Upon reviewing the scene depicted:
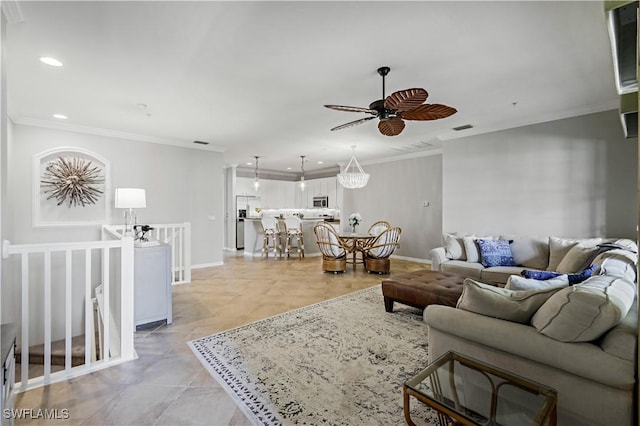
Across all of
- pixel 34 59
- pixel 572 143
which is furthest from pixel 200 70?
pixel 572 143

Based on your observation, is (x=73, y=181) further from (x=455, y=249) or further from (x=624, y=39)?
(x=624, y=39)

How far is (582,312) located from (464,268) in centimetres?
284

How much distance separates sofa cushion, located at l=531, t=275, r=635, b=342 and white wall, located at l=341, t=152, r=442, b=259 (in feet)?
17.0

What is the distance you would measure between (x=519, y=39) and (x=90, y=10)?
10.6 ft

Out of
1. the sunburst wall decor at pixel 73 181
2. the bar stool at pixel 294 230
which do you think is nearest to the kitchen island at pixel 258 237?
the bar stool at pixel 294 230

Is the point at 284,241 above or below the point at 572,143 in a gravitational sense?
below

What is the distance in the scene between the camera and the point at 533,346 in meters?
1.33

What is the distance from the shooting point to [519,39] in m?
2.35

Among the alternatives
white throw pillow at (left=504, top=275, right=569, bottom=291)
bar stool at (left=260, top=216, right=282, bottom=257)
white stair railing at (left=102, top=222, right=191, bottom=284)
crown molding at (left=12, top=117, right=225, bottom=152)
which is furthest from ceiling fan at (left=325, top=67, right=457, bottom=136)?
bar stool at (left=260, top=216, right=282, bottom=257)

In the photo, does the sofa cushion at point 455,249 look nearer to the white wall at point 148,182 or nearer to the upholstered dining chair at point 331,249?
the upholstered dining chair at point 331,249

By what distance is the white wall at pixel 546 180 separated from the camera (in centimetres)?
369

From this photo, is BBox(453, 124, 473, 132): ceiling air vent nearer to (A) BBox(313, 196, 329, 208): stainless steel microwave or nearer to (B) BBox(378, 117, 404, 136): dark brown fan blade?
(B) BBox(378, 117, 404, 136): dark brown fan blade

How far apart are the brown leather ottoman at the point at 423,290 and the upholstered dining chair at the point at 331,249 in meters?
2.07

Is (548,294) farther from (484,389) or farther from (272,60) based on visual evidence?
(272,60)
